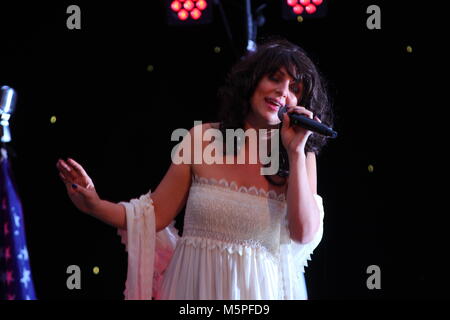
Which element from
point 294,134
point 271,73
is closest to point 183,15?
point 271,73

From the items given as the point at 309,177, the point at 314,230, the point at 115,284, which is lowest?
the point at 115,284

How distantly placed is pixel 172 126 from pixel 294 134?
50.2 inches

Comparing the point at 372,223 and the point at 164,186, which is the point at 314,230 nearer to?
the point at 164,186

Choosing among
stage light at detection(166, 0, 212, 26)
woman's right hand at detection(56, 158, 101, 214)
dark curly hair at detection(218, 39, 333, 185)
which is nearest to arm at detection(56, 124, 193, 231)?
woman's right hand at detection(56, 158, 101, 214)

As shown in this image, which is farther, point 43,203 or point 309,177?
point 43,203

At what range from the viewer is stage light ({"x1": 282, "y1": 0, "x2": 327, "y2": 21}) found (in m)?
2.64

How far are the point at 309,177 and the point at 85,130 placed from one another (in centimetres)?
132

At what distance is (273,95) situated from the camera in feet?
5.94

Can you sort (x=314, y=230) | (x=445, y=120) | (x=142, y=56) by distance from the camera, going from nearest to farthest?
1. (x=314, y=230)
2. (x=445, y=120)
3. (x=142, y=56)

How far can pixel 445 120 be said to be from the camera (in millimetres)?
2697

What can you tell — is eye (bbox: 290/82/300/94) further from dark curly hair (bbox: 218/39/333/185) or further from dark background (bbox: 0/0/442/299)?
A: dark background (bbox: 0/0/442/299)

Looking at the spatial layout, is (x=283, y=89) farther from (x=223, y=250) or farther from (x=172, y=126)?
(x=172, y=126)

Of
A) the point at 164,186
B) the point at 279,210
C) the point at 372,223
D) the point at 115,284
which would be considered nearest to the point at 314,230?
the point at 279,210

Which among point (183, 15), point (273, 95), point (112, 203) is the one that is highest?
point (183, 15)
